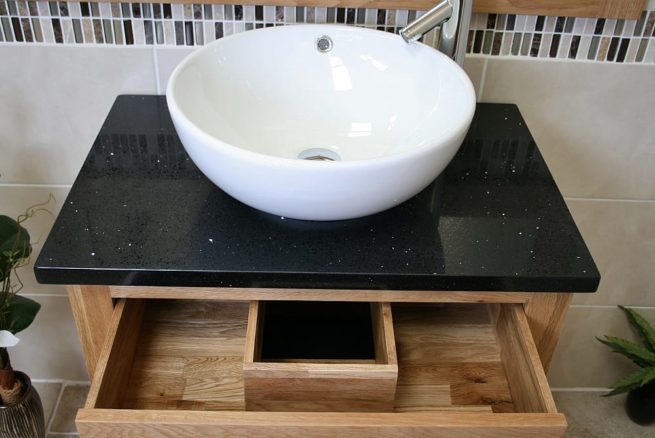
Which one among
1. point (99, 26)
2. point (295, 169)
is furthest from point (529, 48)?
point (99, 26)

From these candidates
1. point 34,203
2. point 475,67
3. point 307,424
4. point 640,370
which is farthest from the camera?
point 640,370

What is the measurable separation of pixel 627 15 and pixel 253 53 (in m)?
0.70

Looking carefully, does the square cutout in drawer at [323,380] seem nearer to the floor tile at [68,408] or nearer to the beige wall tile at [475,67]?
the beige wall tile at [475,67]

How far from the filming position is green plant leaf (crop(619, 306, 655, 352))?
1.67 m

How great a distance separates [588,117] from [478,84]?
25 cm

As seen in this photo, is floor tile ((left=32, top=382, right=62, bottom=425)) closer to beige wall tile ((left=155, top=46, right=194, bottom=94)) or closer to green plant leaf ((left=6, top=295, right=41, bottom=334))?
green plant leaf ((left=6, top=295, right=41, bottom=334))

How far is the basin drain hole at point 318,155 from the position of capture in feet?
3.92

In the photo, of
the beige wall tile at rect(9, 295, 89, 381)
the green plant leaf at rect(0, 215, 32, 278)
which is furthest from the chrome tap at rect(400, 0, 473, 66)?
the beige wall tile at rect(9, 295, 89, 381)

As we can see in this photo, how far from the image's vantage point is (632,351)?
1676 millimetres

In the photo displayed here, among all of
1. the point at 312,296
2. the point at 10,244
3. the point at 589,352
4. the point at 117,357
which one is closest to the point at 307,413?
the point at 312,296

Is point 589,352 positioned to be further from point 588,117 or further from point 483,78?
point 483,78

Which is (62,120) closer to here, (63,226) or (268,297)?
(63,226)

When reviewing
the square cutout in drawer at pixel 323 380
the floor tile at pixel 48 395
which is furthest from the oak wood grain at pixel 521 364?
the floor tile at pixel 48 395

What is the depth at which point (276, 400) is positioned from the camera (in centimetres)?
98
